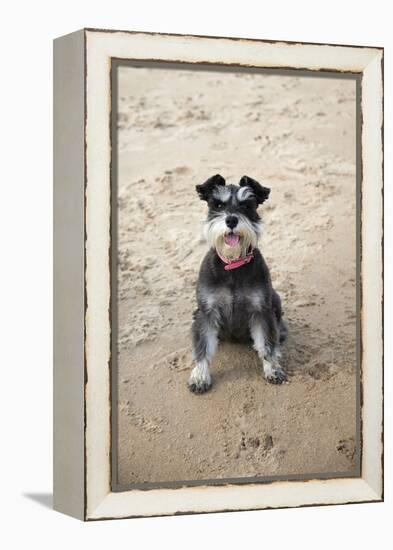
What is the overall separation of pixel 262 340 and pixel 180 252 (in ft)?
2.19

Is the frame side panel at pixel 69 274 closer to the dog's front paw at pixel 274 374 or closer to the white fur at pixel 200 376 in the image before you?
the white fur at pixel 200 376

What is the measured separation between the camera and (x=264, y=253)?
6340 millimetres

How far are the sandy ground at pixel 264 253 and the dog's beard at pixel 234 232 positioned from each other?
0.42 ft

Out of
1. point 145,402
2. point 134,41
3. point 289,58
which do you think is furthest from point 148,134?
point 145,402

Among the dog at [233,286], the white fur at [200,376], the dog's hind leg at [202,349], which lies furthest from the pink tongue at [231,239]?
the white fur at [200,376]

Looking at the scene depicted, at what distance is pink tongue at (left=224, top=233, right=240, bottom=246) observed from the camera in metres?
6.13

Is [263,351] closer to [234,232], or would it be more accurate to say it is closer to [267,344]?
[267,344]

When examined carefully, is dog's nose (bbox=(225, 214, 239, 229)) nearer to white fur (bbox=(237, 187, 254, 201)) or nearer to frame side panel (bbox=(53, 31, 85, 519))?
white fur (bbox=(237, 187, 254, 201))

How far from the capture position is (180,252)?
6242mm

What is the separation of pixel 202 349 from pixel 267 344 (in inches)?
14.9

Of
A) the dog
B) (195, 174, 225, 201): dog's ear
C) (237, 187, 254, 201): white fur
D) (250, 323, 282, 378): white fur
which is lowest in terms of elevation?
(250, 323, 282, 378): white fur

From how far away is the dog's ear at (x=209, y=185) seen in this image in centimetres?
619

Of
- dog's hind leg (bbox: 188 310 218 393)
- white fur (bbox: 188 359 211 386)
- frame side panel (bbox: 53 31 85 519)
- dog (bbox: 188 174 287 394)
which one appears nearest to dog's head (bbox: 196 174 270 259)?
dog (bbox: 188 174 287 394)

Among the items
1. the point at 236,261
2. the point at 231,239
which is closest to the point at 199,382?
the point at 236,261
